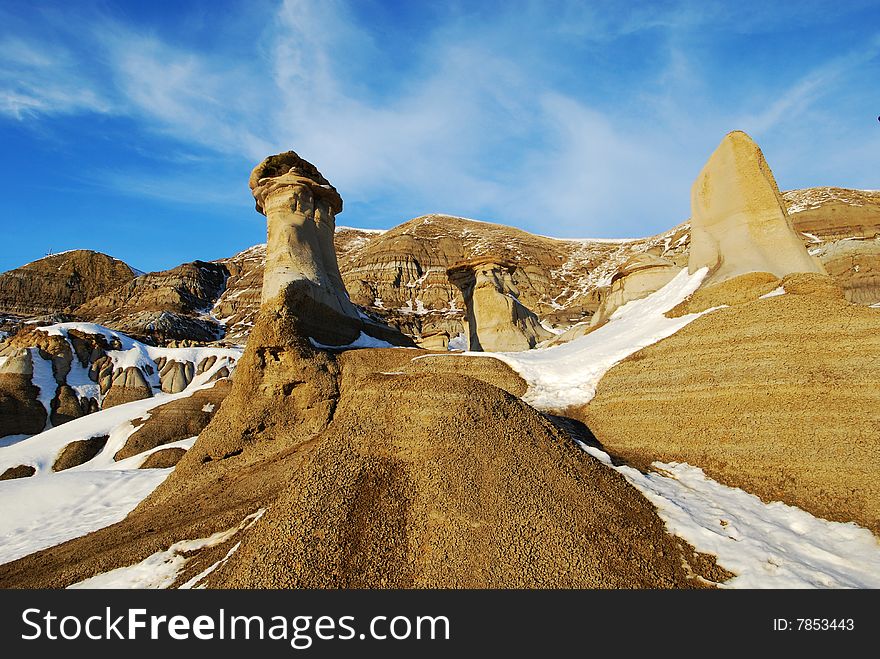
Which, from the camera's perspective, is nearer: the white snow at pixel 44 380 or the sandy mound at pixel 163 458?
the sandy mound at pixel 163 458

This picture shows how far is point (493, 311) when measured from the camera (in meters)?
32.4

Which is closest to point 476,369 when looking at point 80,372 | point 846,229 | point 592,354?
point 592,354

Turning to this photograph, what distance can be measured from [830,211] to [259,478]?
97.6 meters

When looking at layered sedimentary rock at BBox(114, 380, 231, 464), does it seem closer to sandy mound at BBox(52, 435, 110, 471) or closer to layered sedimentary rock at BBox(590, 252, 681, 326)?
sandy mound at BBox(52, 435, 110, 471)

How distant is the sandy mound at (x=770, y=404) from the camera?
7.41 m

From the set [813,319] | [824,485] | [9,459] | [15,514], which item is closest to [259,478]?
[15,514]

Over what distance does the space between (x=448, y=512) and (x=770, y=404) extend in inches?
270

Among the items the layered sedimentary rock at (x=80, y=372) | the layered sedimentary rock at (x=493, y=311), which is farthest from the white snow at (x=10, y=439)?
the layered sedimentary rock at (x=493, y=311)

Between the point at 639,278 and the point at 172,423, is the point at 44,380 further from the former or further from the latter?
the point at 639,278

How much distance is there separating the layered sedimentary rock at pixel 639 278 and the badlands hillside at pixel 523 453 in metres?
13.7

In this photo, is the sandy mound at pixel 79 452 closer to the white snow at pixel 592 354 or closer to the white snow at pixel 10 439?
the white snow at pixel 10 439

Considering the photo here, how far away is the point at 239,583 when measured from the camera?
14.9 ft

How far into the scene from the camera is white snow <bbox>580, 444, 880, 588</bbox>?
5188 mm

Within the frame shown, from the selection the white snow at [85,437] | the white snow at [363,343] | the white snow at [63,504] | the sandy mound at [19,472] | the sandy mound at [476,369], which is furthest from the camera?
the white snow at [85,437]
